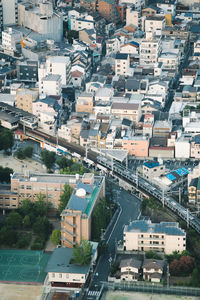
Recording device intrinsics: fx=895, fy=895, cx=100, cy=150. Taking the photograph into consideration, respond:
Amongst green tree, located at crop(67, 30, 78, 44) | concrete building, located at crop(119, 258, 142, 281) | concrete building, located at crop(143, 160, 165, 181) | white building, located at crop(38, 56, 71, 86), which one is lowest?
concrete building, located at crop(119, 258, 142, 281)

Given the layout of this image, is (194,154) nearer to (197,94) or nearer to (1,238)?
(197,94)

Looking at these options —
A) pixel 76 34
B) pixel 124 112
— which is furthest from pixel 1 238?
pixel 76 34

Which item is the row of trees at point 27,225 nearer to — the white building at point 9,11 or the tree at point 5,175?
the tree at point 5,175

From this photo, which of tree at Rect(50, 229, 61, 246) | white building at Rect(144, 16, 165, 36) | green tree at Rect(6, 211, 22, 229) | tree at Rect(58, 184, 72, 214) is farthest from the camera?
white building at Rect(144, 16, 165, 36)

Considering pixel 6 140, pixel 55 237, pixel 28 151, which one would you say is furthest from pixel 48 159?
pixel 55 237

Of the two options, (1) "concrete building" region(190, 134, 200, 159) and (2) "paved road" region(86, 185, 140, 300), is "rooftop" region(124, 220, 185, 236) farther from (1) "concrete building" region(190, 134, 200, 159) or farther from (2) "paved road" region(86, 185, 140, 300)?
(1) "concrete building" region(190, 134, 200, 159)

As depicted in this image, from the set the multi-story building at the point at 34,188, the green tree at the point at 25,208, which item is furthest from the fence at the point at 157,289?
the multi-story building at the point at 34,188

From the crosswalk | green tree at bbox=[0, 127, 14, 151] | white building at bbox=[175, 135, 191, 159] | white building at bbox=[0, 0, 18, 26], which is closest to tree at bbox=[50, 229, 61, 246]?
the crosswalk

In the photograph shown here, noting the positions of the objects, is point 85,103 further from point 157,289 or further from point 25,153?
point 157,289
